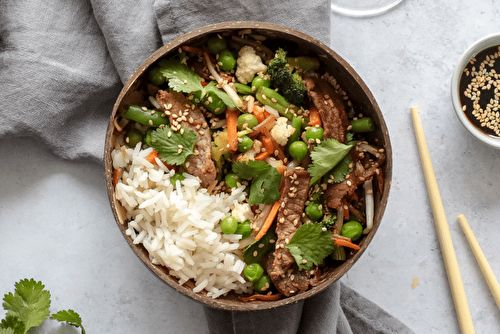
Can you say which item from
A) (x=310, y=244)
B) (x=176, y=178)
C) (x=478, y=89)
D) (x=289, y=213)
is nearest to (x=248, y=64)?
(x=176, y=178)

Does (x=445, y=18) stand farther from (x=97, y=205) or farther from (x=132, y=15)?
(x=97, y=205)

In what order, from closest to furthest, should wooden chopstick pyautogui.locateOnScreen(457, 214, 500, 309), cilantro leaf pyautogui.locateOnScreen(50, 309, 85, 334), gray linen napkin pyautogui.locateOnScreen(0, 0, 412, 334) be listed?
gray linen napkin pyautogui.locateOnScreen(0, 0, 412, 334)
cilantro leaf pyautogui.locateOnScreen(50, 309, 85, 334)
wooden chopstick pyautogui.locateOnScreen(457, 214, 500, 309)

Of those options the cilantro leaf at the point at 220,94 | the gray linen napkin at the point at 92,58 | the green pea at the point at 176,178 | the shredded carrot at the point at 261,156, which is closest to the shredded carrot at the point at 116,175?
the green pea at the point at 176,178

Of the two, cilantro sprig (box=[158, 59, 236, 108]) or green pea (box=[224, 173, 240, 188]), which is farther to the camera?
green pea (box=[224, 173, 240, 188])

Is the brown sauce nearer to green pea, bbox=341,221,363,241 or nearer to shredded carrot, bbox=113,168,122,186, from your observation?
green pea, bbox=341,221,363,241

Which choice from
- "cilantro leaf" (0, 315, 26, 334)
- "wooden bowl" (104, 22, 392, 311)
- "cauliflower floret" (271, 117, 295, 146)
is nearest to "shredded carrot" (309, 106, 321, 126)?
"cauliflower floret" (271, 117, 295, 146)

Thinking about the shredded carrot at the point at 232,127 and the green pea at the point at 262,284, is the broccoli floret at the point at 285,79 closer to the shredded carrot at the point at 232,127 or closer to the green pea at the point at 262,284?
the shredded carrot at the point at 232,127
